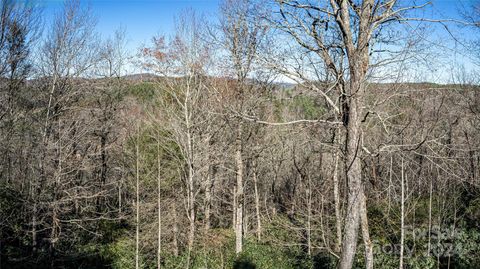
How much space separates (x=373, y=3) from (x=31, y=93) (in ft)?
40.0

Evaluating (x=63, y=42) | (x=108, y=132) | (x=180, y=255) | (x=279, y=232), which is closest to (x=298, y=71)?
(x=63, y=42)

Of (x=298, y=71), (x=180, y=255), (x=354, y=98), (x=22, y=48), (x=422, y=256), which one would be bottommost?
(x=180, y=255)

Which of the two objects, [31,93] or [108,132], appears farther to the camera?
[108,132]

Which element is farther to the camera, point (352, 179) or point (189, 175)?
point (189, 175)

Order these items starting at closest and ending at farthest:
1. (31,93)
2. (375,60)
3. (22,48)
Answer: (375,60) → (22,48) → (31,93)

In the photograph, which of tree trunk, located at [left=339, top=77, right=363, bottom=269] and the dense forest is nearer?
tree trunk, located at [left=339, top=77, right=363, bottom=269]

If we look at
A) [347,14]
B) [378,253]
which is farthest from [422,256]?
[347,14]

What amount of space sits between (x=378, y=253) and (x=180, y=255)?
742 centimetres

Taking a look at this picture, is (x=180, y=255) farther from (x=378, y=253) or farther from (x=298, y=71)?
(x=298, y=71)

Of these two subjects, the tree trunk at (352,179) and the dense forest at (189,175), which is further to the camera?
the dense forest at (189,175)

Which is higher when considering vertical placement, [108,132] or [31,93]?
[31,93]

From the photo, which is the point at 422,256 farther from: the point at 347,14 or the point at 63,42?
the point at 63,42

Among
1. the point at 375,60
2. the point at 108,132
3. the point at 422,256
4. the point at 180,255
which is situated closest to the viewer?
the point at 375,60

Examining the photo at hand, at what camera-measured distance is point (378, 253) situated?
12.1 metres
